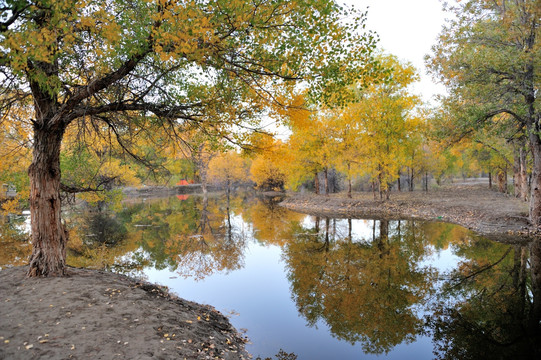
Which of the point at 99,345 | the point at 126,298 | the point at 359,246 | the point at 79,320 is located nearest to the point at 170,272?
the point at 126,298

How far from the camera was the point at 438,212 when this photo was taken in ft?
74.4

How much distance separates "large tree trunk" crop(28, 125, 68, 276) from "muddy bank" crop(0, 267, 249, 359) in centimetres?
45

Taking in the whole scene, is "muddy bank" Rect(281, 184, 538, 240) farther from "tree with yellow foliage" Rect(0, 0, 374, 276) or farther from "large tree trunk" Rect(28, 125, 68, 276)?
"large tree trunk" Rect(28, 125, 68, 276)

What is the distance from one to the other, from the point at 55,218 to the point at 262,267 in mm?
7919

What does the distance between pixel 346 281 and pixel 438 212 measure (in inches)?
620

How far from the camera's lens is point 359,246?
1532 centimetres

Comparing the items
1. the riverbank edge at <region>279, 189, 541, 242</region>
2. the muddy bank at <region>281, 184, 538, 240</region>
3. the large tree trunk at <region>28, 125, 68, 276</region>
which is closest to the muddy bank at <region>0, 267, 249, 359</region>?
the large tree trunk at <region>28, 125, 68, 276</region>

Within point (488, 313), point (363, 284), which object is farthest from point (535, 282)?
point (363, 284)

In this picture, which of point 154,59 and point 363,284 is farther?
point 363,284

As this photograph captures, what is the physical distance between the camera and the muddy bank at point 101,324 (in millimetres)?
4797

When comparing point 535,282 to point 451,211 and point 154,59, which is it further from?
point 451,211

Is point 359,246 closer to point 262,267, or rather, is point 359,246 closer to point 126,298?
point 262,267

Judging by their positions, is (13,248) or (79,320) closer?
(79,320)

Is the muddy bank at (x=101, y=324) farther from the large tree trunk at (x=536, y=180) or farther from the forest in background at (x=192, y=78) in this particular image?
the large tree trunk at (x=536, y=180)
